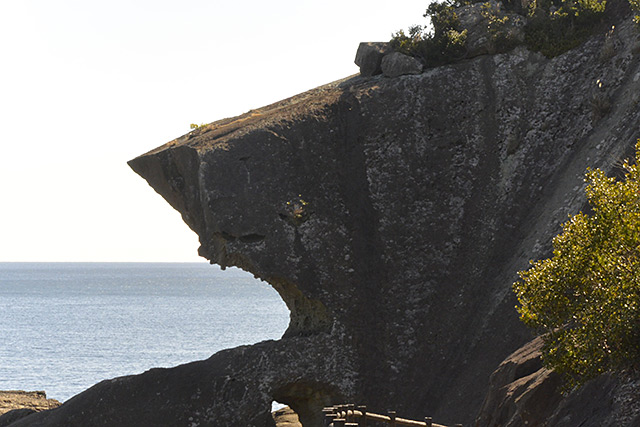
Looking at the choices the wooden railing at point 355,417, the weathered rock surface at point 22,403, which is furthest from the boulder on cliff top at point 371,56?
the wooden railing at point 355,417

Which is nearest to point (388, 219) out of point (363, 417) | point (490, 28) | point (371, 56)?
point (371, 56)

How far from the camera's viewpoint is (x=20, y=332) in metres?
130

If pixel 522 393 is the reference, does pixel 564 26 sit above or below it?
above

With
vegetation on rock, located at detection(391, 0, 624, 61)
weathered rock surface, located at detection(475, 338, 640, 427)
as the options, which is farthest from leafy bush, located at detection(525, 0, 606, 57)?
weathered rock surface, located at detection(475, 338, 640, 427)

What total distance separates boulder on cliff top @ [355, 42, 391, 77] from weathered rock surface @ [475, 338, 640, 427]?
21394 millimetres

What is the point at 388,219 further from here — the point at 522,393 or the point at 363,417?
the point at 522,393

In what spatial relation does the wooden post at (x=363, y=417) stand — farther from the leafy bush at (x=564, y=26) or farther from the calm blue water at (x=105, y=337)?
the calm blue water at (x=105, y=337)

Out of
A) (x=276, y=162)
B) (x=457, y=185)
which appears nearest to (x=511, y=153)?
(x=457, y=185)

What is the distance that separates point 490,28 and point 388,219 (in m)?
12.4

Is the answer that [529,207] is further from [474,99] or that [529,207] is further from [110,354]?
[110,354]

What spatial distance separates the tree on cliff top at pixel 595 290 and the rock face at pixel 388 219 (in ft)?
40.0

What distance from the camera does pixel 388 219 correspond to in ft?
128

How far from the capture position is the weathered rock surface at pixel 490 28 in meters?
43.2

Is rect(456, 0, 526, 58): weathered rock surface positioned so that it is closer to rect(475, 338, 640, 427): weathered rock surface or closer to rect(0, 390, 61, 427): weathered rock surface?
rect(475, 338, 640, 427): weathered rock surface
